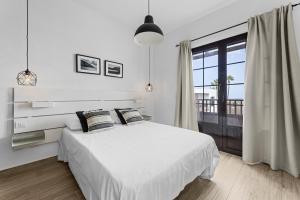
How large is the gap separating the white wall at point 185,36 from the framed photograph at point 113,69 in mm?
1160

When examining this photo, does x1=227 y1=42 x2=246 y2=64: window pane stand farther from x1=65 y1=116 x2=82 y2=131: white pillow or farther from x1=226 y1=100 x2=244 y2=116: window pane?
x1=65 y1=116 x2=82 y2=131: white pillow

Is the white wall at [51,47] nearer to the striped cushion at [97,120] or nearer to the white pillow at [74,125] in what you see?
the white pillow at [74,125]

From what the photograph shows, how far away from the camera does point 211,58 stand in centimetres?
299

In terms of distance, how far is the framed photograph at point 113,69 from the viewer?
3.04m

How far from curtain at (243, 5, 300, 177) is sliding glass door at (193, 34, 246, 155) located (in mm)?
326

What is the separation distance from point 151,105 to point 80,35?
238cm

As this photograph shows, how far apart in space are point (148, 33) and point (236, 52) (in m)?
1.85

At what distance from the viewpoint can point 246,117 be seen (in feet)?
7.52

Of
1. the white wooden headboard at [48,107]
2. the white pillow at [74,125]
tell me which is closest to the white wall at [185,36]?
the white wooden headboard at [48,107]

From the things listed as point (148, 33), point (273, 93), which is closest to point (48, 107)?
point (148, 33)

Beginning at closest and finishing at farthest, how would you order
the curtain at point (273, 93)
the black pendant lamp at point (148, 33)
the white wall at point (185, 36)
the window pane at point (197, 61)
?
1. the black pendant lamp at point (148, 33)
2. the curtain at point (273, 93)
3. the white wall at point (185, 36)
4. the window pane at point (197, 61)

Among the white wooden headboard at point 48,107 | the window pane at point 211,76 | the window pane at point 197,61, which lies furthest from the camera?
the window pane at point 197,61

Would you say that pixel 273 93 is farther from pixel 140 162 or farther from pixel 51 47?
pixel 51 47

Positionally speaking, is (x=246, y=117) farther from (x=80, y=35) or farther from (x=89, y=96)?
(x=80, y=35)
